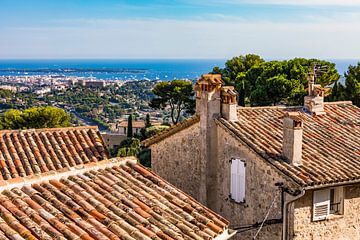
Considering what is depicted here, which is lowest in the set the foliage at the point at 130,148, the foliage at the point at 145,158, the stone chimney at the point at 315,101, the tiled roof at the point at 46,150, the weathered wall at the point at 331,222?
the foliage at the point at 130,148

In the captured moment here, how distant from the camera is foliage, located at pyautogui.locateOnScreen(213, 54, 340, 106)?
1572 inches

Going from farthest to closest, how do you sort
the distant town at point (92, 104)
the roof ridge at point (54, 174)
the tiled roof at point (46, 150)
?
the distant town at point (92, 104), the tiled roof at point (46, 150), the roof ridge at point (54, 174)

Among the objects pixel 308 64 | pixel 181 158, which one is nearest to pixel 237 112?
pixel 181 158

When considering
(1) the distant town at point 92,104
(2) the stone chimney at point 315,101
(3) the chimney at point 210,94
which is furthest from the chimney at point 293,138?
(1) the distant town at point 92,104

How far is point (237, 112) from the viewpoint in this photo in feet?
52.4

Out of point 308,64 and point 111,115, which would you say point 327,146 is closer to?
point 308,64

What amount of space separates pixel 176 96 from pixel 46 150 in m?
38.6

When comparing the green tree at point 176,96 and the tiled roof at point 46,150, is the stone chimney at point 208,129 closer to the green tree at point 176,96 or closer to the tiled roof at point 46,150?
the tiled roof at point 46,150

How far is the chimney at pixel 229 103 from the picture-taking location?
14672 mm

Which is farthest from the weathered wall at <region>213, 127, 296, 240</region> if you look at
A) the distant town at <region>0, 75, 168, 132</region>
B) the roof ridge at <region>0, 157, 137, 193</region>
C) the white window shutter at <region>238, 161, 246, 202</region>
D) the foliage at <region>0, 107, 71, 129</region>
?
the distant town at <region>0, 75, 168, 132</region>

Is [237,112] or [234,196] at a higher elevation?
[237,112]

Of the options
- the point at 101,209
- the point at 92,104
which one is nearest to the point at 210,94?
the point at 101,209

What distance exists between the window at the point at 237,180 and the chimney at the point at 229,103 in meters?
1.37

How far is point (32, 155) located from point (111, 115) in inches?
3618
